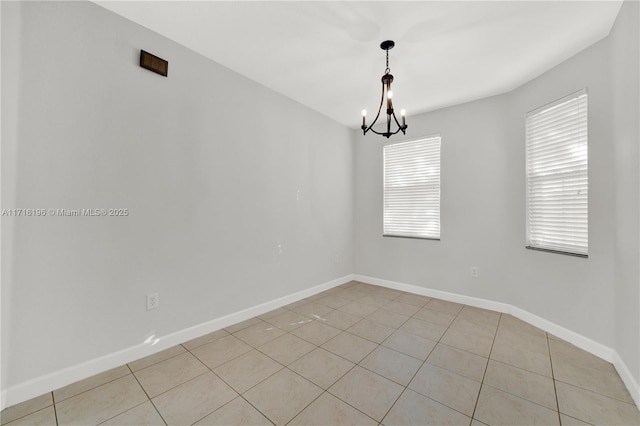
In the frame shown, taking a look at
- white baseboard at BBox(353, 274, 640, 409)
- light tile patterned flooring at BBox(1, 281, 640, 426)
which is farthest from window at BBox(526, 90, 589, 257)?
light tile patterned flooring at BBox(1, 281, 640, 426)

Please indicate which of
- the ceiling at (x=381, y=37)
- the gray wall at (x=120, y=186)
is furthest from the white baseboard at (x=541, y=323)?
the ceiling at (x=381, y=37)

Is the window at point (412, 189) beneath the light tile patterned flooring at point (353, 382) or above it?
above

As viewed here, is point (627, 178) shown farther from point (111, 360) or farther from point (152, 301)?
point (111, 360)

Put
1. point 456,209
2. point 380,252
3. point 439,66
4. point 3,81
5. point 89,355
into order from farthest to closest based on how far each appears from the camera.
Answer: point 380,252
point 456,209
point 439,66
point 89,355
point 3,81

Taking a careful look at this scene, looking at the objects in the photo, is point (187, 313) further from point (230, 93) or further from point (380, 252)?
point (380, 252)

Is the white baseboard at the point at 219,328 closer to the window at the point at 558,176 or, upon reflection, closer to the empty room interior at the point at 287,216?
the empty room interior at the point at 287,216

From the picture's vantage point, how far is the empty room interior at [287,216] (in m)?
1.68

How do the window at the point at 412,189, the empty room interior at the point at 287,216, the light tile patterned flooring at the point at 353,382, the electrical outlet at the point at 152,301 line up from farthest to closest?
the window at the point at 412,189
the electrical outlet at the point at 152,301
the empty room interior at the point at 287,216
the light tile patterned flooring at the point at 353,382

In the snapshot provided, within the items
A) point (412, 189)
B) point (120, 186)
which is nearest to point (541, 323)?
point (412, 189)

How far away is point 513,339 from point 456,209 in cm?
165

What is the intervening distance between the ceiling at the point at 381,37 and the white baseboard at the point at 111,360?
2.65 meters

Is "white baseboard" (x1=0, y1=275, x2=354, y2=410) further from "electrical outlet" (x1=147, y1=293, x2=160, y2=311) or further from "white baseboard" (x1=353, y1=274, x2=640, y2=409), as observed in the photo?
"white baseboard" (x1=353, y1=274, x2=640, y2=409)

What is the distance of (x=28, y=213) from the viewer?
1.68 m

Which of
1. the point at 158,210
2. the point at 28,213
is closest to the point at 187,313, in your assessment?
the point at 158,210
